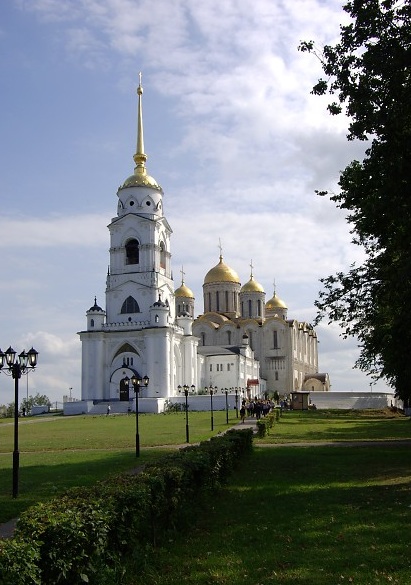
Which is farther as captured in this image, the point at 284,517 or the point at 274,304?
the point at 274,304

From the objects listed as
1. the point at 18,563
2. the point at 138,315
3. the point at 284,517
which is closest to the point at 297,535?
the point at 284,517

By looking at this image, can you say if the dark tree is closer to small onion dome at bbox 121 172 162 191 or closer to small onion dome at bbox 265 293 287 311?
small onion dome at bbox 121 172 162 191

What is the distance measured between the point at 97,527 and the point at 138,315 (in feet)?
224

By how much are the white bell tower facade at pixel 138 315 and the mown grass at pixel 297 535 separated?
179 feet

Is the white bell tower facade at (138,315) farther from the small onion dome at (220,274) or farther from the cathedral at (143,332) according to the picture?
the small onion dome at (220,274)

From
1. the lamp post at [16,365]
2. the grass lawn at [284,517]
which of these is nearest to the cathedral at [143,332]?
→ the grass lawn at [284,517]

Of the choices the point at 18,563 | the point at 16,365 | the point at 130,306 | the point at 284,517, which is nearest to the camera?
the point at 18,563

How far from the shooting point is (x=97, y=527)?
7.15 metres

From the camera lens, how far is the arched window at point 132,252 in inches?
3059

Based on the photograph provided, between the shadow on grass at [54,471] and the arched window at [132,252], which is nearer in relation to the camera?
the shadow on grass at [54,471]

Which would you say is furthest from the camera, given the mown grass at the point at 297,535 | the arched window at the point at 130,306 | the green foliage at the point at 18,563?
the arched window at the point at 130,306

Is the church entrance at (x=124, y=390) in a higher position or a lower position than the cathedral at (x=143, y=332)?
lower

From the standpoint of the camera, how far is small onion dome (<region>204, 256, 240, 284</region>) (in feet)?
327

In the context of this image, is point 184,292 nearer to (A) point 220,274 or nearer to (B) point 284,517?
(A) point 220,274
